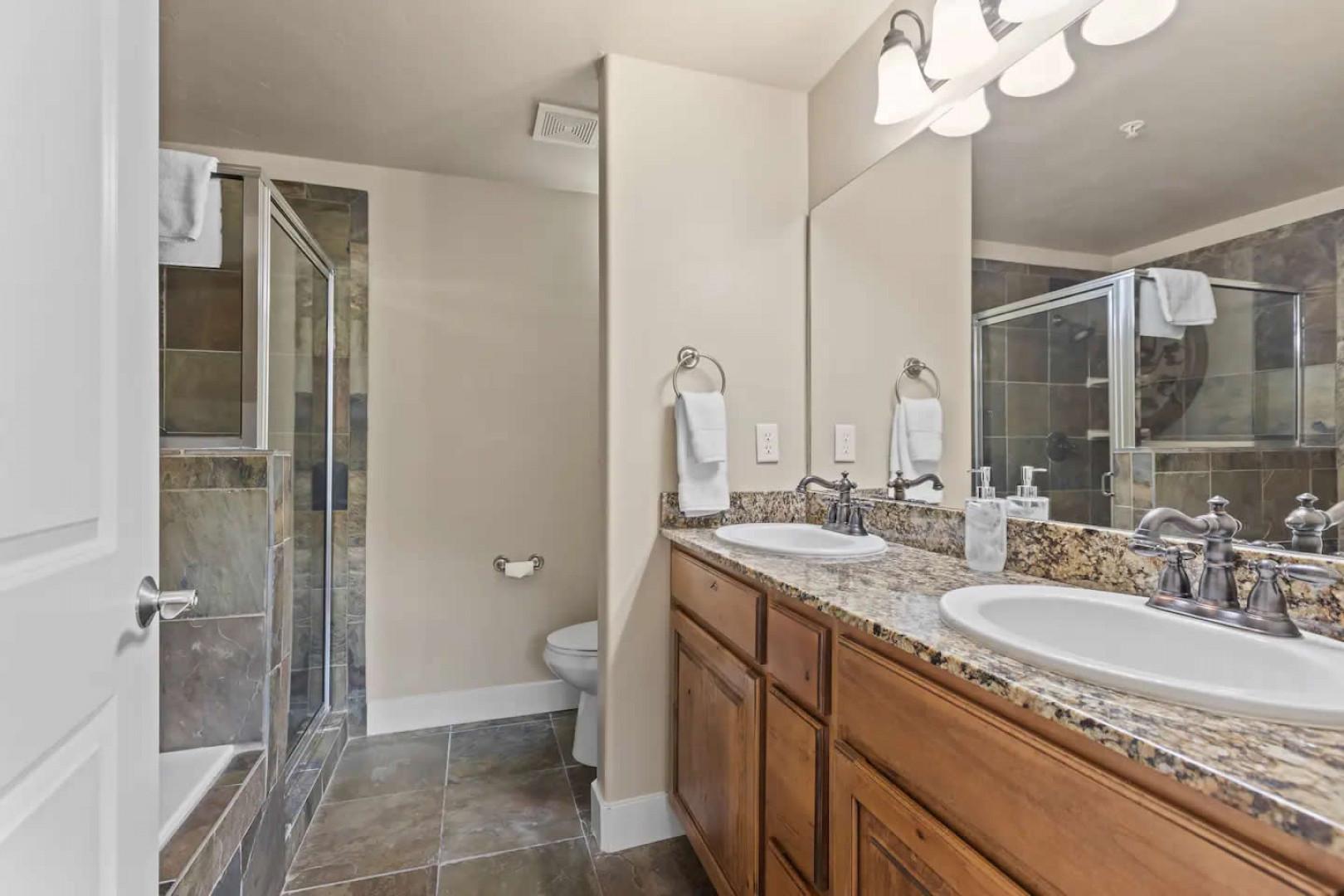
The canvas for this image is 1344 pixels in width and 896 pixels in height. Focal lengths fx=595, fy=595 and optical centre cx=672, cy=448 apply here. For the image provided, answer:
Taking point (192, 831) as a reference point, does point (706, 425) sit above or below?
above

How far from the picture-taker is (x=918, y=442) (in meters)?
1.57

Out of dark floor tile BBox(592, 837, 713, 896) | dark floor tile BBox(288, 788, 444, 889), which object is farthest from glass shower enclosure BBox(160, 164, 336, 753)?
dark floor tile BBox(592, 837, 713, 896)

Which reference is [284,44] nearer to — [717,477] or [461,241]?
[461,241]

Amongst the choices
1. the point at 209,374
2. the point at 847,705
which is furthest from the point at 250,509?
the point at 847,705

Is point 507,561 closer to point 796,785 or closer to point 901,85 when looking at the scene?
point 796,785

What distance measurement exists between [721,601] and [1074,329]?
36.1 inches

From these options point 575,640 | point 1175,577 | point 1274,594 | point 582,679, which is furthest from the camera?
point 575,640

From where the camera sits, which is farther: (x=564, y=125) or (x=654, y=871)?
(x=564, y=125)

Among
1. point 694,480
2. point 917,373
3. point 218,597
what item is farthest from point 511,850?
point 917,373

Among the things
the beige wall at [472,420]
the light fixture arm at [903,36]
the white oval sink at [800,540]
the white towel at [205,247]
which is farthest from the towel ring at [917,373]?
the white towel at [205,247]

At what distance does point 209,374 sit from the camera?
183cm

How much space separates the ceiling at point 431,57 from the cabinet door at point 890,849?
5.96ft
